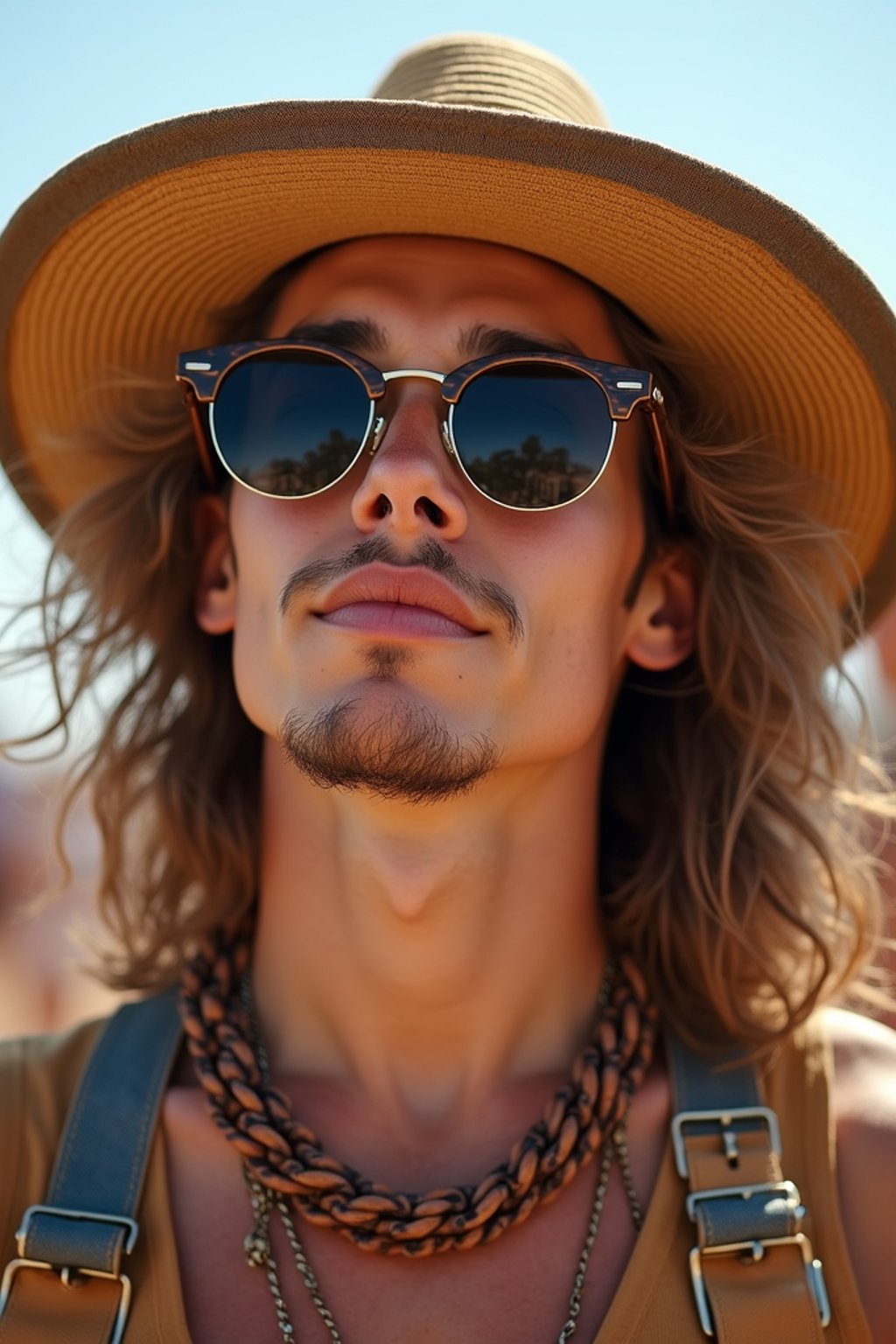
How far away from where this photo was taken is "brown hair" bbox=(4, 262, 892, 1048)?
9.77ft

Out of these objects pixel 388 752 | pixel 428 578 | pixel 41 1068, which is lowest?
pixel 41 1068

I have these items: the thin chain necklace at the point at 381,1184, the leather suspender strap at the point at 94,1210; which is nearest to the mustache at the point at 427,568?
the thin chain necklace at the point at 381,1184

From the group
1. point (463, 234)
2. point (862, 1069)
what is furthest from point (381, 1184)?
point (463, 234)

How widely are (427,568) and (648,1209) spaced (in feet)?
3.76

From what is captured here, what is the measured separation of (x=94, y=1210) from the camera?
237cm

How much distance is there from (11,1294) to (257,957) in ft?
2.63

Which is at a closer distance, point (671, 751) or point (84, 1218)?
point (84, 1218)

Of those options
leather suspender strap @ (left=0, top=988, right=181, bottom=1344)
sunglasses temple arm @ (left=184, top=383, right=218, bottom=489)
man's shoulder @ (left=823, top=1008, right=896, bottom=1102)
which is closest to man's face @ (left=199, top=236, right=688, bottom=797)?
sunglasses temple arm @ (left=184, top=383, right=218, bottom=489)

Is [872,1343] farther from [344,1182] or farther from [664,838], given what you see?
[664,838]

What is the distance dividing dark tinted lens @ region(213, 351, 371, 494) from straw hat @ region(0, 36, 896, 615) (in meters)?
0.30

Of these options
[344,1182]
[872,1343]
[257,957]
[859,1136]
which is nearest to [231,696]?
[257,957]

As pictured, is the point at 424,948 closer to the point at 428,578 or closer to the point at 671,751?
the point at 428,578

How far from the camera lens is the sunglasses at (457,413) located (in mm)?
2561

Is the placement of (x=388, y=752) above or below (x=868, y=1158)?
above
